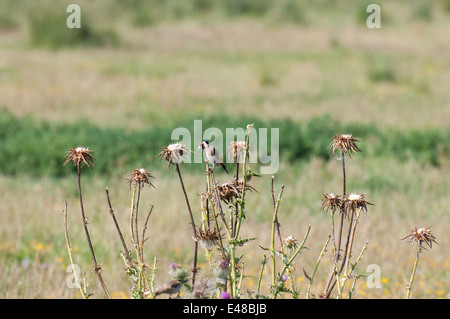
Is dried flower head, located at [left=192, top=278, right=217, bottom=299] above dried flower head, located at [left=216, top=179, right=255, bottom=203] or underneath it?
underneath

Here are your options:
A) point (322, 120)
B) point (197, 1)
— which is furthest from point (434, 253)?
point (197, 1)

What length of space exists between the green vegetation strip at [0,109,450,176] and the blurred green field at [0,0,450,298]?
24 millimetres

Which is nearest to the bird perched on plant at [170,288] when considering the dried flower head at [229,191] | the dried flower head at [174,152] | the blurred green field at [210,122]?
the dried flower head at [229,191]

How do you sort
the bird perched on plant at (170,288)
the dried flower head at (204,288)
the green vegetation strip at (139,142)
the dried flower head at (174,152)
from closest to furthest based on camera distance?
1. the dried flower head at (174,152)
2. the dried flower head at (204,288)
3. the bird perched on plant at (170,288)
4. the green vegetation strip at (139,142)

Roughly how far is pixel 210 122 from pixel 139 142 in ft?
4.90

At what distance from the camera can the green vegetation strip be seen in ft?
22.6

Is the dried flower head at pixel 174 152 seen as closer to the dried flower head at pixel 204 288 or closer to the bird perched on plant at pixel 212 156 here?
the bird perched on plant at pixel 212 156

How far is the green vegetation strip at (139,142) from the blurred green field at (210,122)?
24mm

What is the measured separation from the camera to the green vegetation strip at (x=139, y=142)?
688 cm

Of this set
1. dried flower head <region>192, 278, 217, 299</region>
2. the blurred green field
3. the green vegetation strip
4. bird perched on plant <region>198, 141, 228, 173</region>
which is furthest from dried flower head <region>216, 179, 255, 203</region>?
the green vegetation strip

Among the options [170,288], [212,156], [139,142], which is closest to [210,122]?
[139,142]

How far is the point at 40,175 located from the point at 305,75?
312 inches

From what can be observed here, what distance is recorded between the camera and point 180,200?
5.82m

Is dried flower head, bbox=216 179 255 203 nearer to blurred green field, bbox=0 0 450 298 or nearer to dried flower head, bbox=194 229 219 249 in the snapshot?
dried flower head, bbox=194 229 219 249
